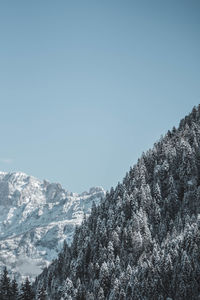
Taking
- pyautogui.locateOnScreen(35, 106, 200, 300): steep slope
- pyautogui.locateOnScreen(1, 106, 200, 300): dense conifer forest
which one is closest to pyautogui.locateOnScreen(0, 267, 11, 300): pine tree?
pyautogui.locateOnScreen(1, 106, 200, 300): dense conifer forest

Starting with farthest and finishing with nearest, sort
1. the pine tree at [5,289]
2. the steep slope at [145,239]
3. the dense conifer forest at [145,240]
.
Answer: the steep slope at [145,239] < the dense conifer forest at [145,240] < the pine tree at [5,289]

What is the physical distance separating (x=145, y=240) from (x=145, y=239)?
36 cm

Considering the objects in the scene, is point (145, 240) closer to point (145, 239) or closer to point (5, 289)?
point (145, 239)

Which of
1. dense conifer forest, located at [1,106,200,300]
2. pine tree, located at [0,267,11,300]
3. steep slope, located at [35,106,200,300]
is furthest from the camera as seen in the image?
steep slope, located at [35,106,200,300]

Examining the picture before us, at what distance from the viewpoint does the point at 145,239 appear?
468 ft

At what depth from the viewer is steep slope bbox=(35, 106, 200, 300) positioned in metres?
113

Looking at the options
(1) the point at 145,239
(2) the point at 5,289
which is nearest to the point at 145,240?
(1) the point at 145,239

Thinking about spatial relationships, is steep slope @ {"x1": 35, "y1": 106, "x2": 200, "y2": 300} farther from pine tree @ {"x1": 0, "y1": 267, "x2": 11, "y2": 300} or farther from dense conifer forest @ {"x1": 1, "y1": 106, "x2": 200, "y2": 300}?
pine tree @ {"x1": 0, "y1": 267, "x2": 11, "y2": 300}

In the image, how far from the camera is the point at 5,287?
83188mm

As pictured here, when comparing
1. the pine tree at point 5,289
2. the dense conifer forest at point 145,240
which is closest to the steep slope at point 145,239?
the dense conifer forest at point 145,240

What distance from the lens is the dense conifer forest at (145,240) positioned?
11244 centimetres

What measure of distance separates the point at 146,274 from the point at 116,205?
57574mm

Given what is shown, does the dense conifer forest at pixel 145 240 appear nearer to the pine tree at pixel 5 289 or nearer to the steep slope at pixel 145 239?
the steep slope at pixel 145 239

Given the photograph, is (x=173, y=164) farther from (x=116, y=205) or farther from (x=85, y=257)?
(x=85, y=257)
